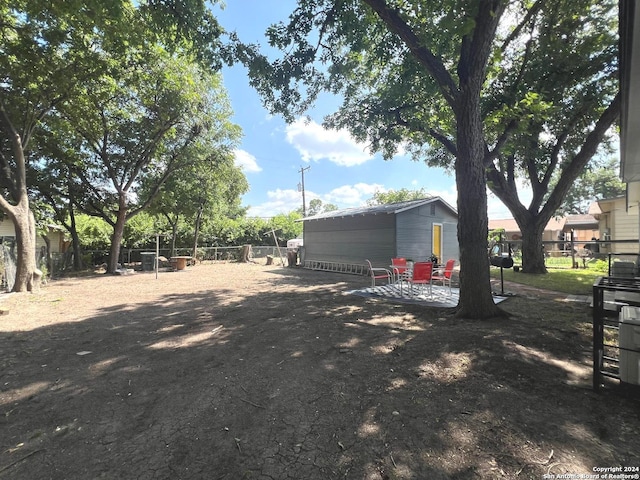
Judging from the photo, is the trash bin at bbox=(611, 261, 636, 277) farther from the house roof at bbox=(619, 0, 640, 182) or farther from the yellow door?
the yellow door

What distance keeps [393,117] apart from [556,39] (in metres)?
5.46

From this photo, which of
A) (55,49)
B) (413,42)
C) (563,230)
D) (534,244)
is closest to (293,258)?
(534,244)

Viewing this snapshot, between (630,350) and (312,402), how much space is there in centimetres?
275

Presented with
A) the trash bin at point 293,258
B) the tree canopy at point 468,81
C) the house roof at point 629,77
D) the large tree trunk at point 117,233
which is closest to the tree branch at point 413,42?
the tree canopy at point 468,81

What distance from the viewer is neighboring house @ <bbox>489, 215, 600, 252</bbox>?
25.5m

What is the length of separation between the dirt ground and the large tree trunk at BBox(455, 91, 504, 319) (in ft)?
1.32

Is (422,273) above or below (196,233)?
below

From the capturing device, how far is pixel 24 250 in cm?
852

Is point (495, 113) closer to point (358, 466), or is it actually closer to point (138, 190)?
point (358, 466)

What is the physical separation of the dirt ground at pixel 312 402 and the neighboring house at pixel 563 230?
1592 cm

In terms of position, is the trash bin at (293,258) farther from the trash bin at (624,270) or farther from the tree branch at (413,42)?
the trash bin at (624,270)

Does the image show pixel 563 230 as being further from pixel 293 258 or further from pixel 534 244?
pixel 293 258

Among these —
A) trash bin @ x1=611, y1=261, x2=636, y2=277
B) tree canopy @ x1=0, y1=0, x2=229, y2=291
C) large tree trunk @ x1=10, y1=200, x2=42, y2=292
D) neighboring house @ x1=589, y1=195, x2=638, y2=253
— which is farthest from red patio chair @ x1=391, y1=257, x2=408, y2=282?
neighboring house @ x1=589, y1=195, x2=638, y2=253

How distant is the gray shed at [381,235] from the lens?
12.7 meters
